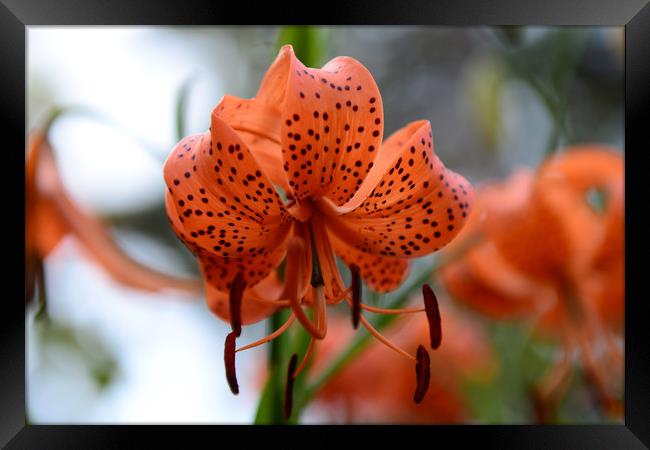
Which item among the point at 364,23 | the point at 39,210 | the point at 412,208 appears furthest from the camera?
the point at 39,210

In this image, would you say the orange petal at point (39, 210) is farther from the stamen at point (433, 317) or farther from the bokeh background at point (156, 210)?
the stamen at point (433, 317)

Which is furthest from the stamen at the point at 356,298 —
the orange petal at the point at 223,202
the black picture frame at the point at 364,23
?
the black picture frame at the point at 364,23

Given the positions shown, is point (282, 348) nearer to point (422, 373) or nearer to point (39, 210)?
point (422, 373)

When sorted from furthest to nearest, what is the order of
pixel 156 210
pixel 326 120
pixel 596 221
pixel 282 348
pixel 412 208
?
pixel 156 210 → pixel 596 221 → pixel 282 348 → pixel 412 208 → pixel 326 120

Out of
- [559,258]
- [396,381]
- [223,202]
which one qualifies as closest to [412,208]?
[223,202]

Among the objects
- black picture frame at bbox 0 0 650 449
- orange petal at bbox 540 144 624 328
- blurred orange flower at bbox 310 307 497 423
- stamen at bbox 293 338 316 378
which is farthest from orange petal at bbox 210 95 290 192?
blurred orange flower at bbox 310 307 497 423

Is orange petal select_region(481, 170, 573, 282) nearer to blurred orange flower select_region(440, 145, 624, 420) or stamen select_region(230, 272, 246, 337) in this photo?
blurred orange flower select_region(440, 145, 624, 420)

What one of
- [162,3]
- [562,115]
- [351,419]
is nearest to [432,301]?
[562,115]
